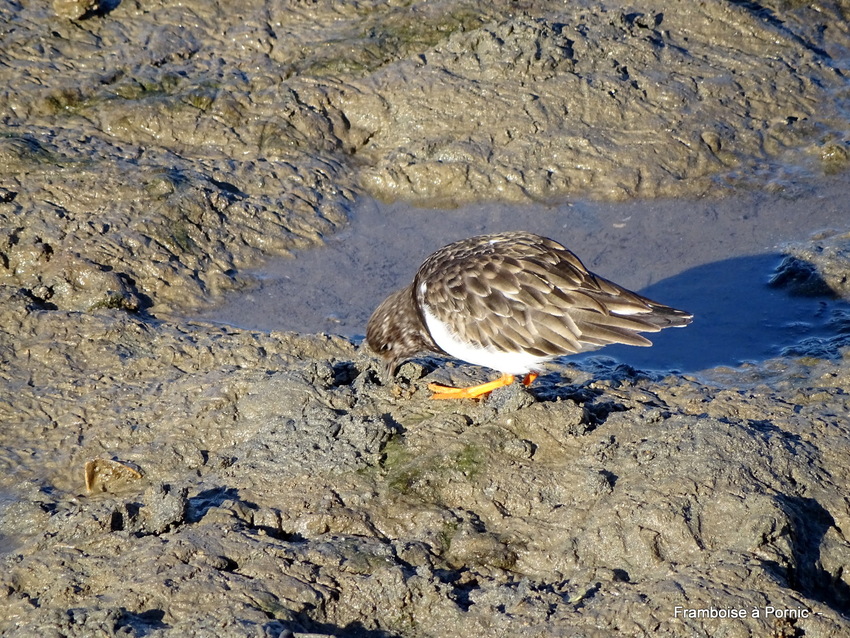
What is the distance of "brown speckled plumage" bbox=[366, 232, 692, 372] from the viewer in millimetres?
4395

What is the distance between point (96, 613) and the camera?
3.17 m

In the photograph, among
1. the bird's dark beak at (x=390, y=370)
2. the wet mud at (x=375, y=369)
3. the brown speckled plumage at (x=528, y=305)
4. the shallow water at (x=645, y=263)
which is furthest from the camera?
the shallow water at (x=645, y=263)

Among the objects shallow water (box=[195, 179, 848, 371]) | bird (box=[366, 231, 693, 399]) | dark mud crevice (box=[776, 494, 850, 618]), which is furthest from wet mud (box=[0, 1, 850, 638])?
bird (box=[366, 231, 693, 399])

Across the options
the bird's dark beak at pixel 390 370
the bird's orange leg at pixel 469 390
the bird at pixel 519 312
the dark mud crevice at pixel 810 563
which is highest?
the bird at pixel 519 312

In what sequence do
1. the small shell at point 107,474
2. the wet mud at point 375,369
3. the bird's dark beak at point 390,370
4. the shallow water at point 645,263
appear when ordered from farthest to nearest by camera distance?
the shallow water at point 645,263, the bird's dark beak at point 390,370, the small shell at point 107,474, the wet mud at point 375,369

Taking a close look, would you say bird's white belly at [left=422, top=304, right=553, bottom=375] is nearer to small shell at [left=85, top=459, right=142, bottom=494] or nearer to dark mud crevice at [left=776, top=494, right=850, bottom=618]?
dark mud crevice at [left=776, top=494, right=850, bottom=618]

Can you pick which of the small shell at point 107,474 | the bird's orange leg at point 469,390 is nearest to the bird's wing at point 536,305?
the bird's orange leg at point 469,390

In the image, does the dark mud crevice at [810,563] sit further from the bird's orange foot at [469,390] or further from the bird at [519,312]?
the bird's orange foot at [469,390]

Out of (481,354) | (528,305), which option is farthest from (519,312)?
(481,354)

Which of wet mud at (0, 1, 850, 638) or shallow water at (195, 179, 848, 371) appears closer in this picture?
wet mud at (0, 1, 850, 638)

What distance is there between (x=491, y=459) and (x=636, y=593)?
1.01m

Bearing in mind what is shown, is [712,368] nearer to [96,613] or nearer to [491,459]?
[491,459]

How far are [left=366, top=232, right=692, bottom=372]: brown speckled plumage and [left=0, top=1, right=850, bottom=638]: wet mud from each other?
0.98 feet

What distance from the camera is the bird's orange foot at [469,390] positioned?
4473mm
